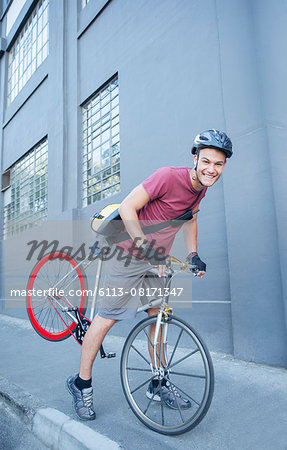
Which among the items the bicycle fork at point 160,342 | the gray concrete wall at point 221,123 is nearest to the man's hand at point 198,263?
the bicycle fork at point 160,342

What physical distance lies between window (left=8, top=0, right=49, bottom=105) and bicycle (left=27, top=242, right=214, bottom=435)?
24.2 ft

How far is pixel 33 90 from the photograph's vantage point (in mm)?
8680

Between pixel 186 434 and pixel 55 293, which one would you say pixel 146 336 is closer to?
pixel 186 434

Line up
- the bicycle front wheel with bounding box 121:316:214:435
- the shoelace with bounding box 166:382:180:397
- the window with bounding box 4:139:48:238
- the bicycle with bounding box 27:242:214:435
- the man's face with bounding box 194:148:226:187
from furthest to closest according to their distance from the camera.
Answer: the window with bounding box 4:139:48:238
the shoelace with bounding box 166:382:180:397
the man's face with bounding box 194:148:226:187
the bicycle with bounding box 27:242:214:435
the bicycle front wheel with bounding box 121:316:214:435

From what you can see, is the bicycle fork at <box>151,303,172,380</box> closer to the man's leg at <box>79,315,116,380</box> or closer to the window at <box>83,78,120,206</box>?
the man's leg at <box>79,315,116,380</box>

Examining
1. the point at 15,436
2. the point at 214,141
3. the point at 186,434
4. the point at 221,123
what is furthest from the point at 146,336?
the point at 221,123

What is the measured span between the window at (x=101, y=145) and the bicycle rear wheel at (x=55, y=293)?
2555 mm

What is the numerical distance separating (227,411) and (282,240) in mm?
Answer: 1620

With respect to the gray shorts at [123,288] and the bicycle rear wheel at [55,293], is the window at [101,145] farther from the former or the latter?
the gray shorts at [123,288]

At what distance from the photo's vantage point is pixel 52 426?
91.5 inches

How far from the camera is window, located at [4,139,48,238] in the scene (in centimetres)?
817

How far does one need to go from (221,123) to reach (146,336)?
2.62 meters

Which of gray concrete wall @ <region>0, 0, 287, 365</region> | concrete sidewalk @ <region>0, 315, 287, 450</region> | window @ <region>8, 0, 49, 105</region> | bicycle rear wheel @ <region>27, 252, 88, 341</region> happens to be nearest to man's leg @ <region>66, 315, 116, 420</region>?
concrete sidewalk @ <region>0, 315, 287, 450</region>

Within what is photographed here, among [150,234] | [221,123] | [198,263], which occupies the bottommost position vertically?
[198,263]
